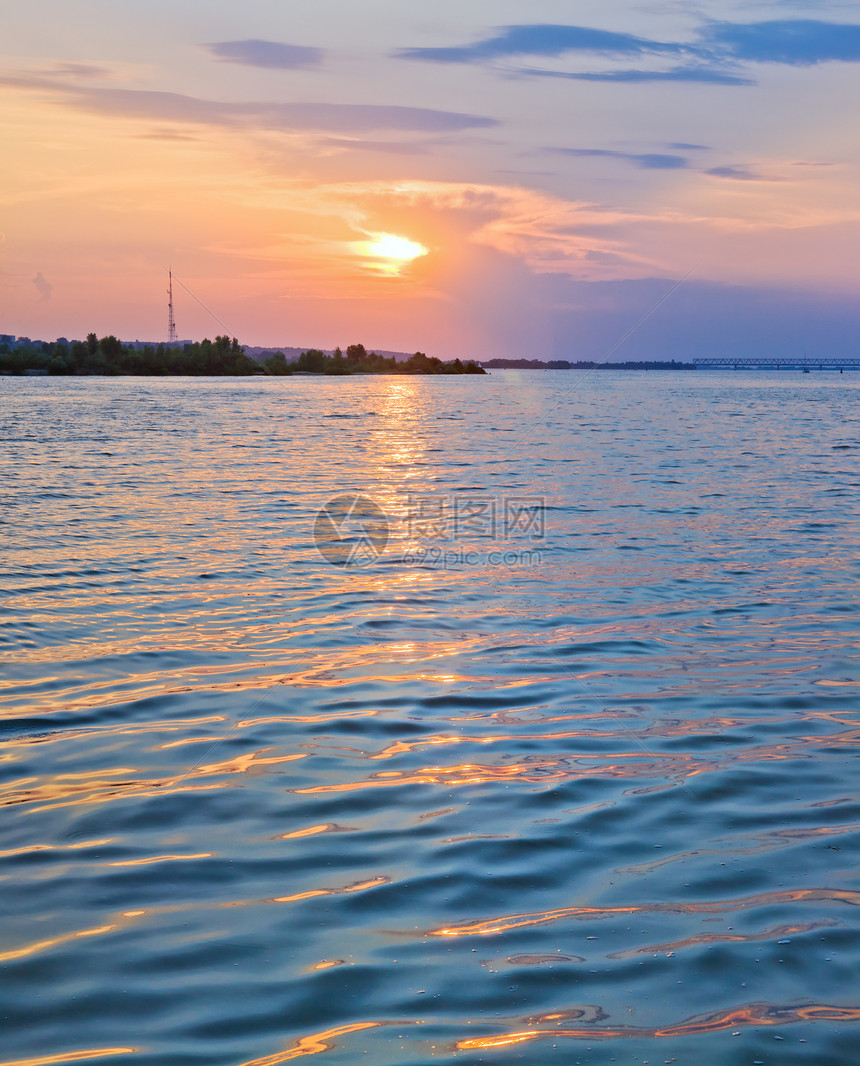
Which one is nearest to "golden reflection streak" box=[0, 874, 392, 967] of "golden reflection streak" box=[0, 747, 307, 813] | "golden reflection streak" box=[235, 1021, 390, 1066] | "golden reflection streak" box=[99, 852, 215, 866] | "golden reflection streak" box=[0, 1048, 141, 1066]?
"golden reflection streak" box=[99, 852, 215, 866]

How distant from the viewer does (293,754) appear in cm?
802

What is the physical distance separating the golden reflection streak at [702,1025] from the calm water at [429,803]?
0.05 feet

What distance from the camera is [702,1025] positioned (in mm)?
4449

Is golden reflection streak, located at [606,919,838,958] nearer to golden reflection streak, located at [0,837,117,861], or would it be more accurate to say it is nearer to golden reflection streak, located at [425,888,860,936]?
golden reflection streak, located at [425,888,860,936]

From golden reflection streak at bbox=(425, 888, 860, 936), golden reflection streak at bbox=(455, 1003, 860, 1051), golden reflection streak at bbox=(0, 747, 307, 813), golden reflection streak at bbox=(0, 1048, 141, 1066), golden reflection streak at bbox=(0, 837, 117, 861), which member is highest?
golden reflection streak at bbox=(0, 747, 307, 813)

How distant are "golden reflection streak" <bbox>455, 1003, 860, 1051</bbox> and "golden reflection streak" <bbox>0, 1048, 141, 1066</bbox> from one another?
59.1 inches

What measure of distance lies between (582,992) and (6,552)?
14624mm

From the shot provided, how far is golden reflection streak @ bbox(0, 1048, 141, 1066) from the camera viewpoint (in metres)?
4.16

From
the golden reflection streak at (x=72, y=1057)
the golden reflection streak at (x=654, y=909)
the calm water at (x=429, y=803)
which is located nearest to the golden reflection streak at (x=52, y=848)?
the calm water at (x=429, y=803)

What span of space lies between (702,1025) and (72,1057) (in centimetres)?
285

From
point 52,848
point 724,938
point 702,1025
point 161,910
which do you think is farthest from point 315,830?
point 702,1025

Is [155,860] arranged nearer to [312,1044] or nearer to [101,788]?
Result: [101,788]

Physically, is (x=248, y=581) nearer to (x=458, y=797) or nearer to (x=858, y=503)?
(x=458, y=797)

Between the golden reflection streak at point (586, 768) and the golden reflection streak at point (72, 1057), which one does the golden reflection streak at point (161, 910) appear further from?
the golden reflection streak at point (586, 768)
